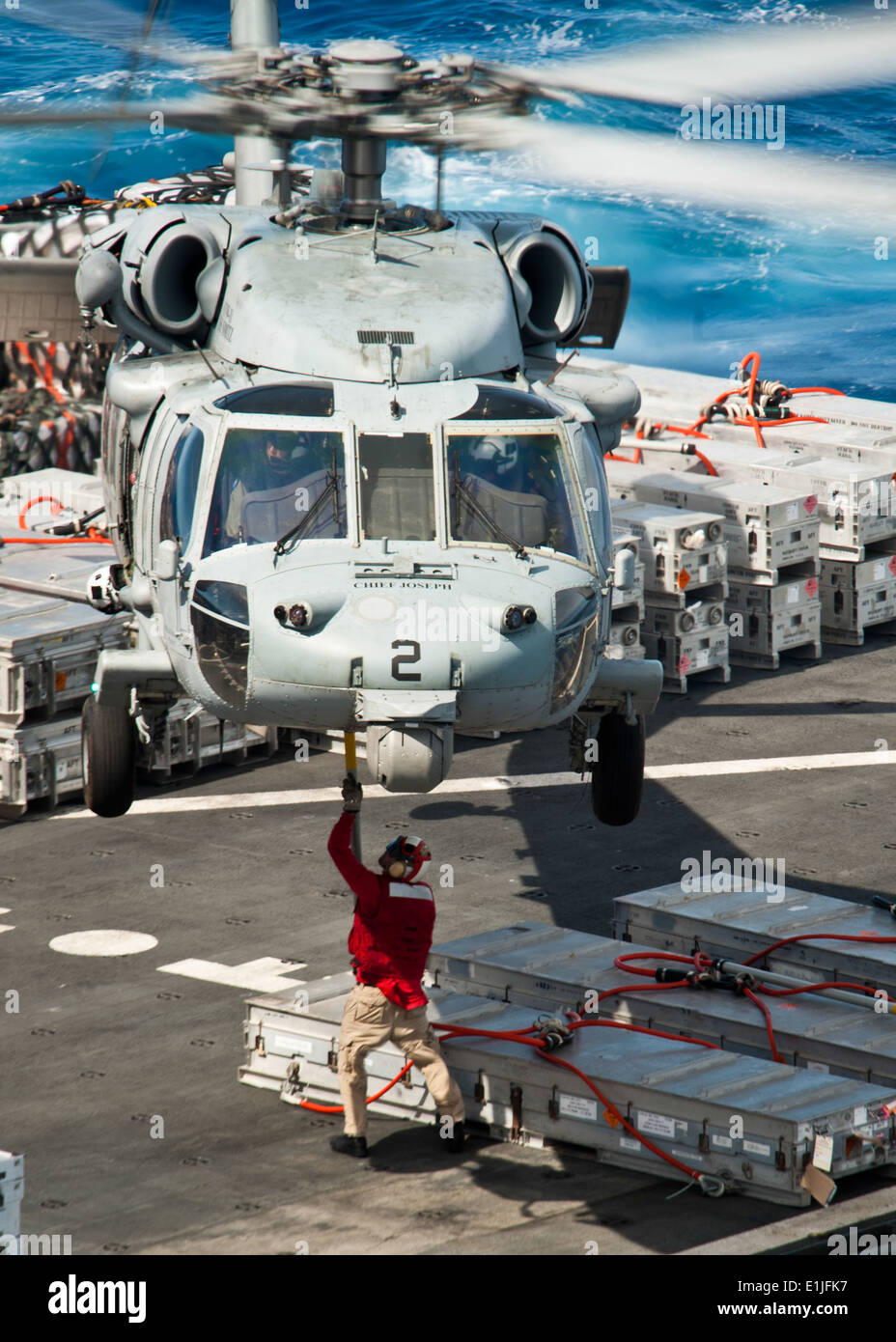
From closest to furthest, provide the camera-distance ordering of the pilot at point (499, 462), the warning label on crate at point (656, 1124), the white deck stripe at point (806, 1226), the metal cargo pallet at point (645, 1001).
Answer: the white deck stripe at point (806, 1226)
the pilot at point (499, 462)
the warning label on crate at point (656, 1124)
the metal cargo pallet at point (645, 1001)

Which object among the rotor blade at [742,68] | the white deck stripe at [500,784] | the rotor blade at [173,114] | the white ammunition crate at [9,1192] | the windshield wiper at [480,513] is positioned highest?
the rotor blade at [742,68]

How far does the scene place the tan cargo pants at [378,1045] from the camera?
12.1 m

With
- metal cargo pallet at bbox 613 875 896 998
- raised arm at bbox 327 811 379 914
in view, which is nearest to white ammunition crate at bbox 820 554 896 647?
metal cargo pallet at bbox 613 875 896 998

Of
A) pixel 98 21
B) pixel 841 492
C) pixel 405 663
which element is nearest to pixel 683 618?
pixel 841 492

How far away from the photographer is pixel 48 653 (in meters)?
18.8

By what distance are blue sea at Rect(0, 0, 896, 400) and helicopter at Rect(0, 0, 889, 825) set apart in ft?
106

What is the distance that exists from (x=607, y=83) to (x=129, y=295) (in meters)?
3.63

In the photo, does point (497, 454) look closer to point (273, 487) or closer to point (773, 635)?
point (273, 487)

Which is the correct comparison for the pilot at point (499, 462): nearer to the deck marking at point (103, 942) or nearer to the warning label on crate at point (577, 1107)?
the warning label on crate at point (577, 1107)

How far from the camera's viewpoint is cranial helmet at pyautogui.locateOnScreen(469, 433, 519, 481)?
11.1 meters

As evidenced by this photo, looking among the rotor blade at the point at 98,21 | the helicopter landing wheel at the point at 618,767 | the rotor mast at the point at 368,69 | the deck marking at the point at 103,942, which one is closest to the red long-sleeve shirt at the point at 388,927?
the helicopter landing wheel at the point at 618,767

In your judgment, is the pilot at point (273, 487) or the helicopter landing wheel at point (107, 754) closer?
the pilot at point (273, 487)

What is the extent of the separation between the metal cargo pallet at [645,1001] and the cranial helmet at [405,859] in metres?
1.68

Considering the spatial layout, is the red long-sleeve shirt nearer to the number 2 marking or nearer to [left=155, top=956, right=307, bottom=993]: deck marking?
the number 2 marking
